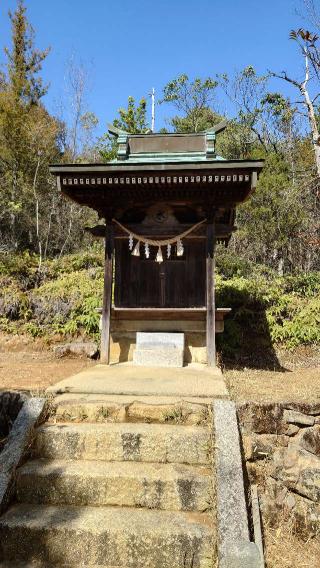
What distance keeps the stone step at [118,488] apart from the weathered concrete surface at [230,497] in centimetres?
18

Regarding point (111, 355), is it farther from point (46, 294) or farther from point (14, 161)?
point (14, 161)

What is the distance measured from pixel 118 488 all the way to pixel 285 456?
6.98 feet

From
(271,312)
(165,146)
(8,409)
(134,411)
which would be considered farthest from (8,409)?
(271,312)

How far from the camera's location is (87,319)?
38.0 feet

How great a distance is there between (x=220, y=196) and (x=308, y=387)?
397cm

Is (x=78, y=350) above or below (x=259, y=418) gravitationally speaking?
below

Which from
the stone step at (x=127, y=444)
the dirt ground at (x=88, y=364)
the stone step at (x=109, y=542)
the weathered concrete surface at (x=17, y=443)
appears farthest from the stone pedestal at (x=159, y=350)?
the stone step at (x=109, y=542)

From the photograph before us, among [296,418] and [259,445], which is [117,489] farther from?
[296,418]

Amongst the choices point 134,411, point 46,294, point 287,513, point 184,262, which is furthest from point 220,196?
point 46,294

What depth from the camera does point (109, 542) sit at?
3127mm

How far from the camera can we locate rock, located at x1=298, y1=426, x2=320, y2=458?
4.71 m

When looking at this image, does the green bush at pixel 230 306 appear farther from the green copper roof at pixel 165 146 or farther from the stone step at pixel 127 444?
the stone step at pixel 127 444

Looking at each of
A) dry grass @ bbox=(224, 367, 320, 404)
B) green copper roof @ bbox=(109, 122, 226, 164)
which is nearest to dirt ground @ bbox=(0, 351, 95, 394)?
dry grass @ bbox=(224, 367, 320, 404)

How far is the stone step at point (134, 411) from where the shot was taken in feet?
14.6
